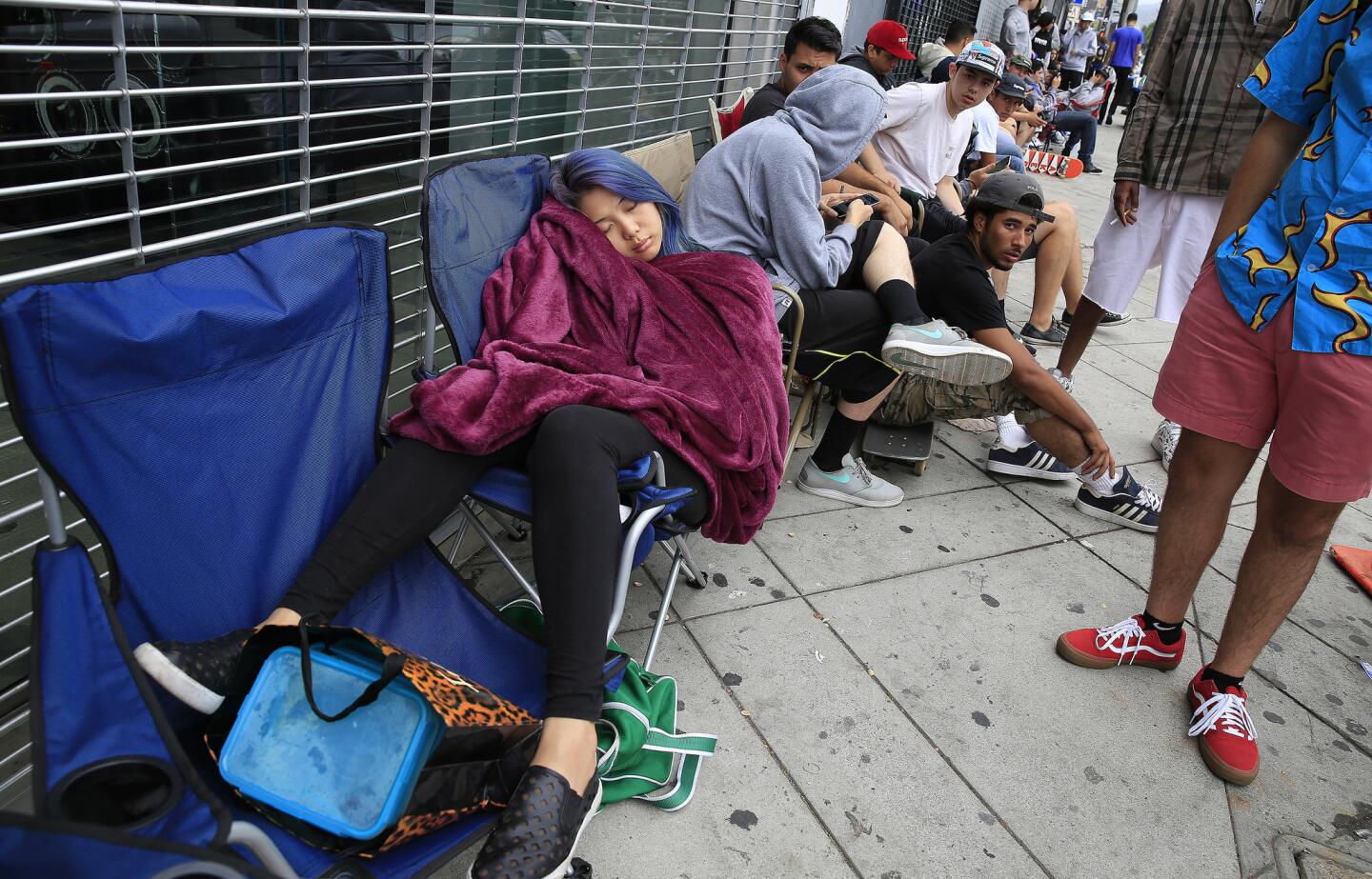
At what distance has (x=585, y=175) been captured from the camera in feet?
8.13

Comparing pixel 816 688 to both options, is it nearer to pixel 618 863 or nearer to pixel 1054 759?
pixel 1054 759

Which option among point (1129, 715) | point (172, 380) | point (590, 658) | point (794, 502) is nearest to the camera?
point (172, 380)

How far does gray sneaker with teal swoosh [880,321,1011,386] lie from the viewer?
9.39 ft

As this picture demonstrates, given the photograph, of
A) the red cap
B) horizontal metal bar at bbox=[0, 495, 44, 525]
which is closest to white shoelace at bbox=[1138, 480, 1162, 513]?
the red cap

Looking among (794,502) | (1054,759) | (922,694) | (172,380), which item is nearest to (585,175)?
(172,380)

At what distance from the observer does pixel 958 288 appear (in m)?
3.27

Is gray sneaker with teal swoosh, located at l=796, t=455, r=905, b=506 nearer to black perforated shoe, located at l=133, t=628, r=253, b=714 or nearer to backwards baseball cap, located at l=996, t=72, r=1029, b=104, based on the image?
black perforated shoe, located at l=133, t=628, r=253, b=714

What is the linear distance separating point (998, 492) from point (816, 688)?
1.62 meters

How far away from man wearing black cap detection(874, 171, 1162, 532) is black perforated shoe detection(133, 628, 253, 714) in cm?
253

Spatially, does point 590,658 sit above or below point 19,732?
above

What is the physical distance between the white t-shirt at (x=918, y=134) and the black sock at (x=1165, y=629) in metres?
2.82

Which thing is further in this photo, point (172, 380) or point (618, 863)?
point (618, 863)

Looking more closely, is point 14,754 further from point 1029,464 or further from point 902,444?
point 1029,464

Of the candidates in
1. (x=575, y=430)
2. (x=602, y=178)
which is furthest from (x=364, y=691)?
(x=602, y=178)
